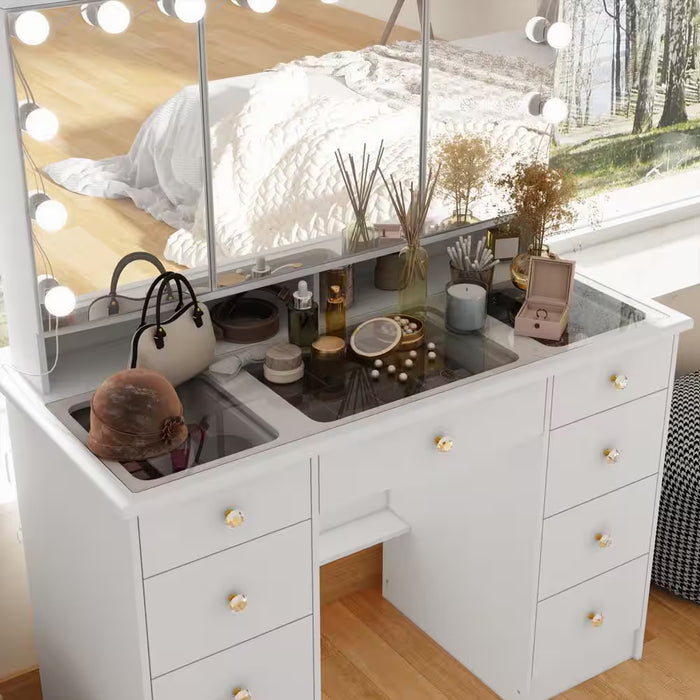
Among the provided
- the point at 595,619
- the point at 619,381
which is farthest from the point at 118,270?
the point at 595,619

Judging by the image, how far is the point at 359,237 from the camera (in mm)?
2160

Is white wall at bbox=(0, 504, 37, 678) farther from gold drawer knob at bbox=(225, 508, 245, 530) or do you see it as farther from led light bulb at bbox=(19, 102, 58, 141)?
led light bulb at bbox=(19, 102, 58, 141)

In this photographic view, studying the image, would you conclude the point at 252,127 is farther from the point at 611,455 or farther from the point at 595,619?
the point at 595,619

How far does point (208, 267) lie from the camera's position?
6.57 feet

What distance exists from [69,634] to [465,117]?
49.4 inches

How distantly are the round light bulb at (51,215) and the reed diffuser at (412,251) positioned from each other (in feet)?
2.09

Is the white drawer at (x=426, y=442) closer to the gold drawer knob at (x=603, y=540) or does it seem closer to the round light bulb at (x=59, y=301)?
the gold drawer knob at (x=603, y=540)

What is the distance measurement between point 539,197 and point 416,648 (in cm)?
108

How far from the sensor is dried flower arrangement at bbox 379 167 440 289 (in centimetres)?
214

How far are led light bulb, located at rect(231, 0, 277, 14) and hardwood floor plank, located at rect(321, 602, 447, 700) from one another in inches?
56.2

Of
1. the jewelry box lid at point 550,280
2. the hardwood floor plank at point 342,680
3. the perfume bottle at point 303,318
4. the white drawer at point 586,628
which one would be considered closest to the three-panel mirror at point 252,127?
the perfume bottle at point 303,318

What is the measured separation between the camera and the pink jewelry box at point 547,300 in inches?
81.9

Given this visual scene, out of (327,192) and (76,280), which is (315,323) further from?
(76,280)

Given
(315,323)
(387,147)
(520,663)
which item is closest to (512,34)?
(387,147)
